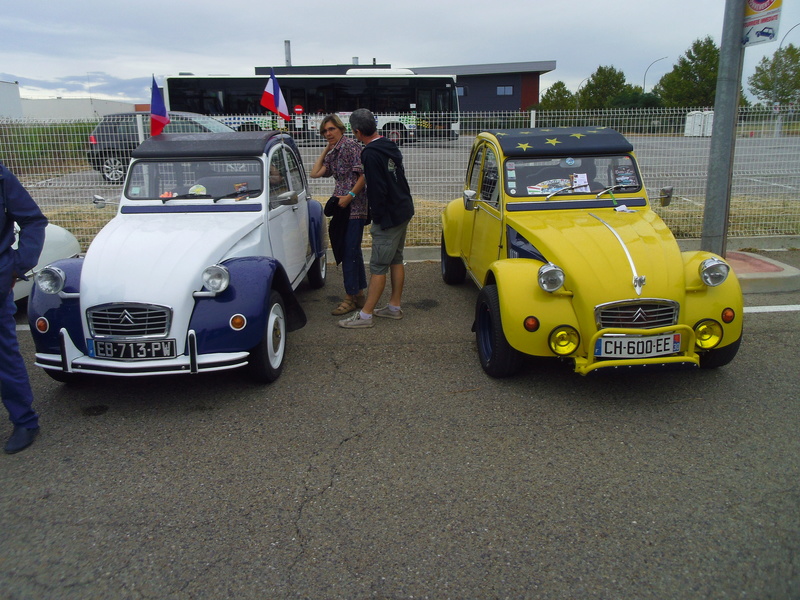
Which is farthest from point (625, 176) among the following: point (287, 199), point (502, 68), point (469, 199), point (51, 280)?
point (502, 68)

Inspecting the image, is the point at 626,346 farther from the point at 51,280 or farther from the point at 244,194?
the point at 51,280

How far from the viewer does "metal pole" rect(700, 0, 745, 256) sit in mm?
6418

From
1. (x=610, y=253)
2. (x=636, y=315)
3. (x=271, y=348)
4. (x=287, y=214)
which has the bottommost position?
(x=271, y=348)

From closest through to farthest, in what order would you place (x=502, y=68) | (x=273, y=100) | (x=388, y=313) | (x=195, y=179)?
(x=195, y=179) → (x=388, y=313) → (x=273, y=100) → (x=502, y=68)

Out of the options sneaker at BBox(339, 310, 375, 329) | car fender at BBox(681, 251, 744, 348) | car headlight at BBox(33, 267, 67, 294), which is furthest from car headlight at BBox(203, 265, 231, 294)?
car fender at BBox(681, 251, 744, 348)

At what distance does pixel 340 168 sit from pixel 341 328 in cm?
157

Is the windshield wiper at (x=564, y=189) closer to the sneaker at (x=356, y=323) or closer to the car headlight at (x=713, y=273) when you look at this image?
the car headlight at (x=713, y=273)

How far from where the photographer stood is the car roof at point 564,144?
5.62 metres

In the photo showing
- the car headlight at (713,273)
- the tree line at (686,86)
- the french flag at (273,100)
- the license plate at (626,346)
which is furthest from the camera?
the tree line at (686,86)

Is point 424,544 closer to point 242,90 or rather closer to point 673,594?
point 673,594

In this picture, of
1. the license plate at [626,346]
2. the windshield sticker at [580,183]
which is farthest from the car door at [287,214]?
the license plate at [626,346]

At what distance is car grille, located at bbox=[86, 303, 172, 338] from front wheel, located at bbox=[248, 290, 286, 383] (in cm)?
64

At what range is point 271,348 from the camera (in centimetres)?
467

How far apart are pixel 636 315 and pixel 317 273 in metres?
4.12
